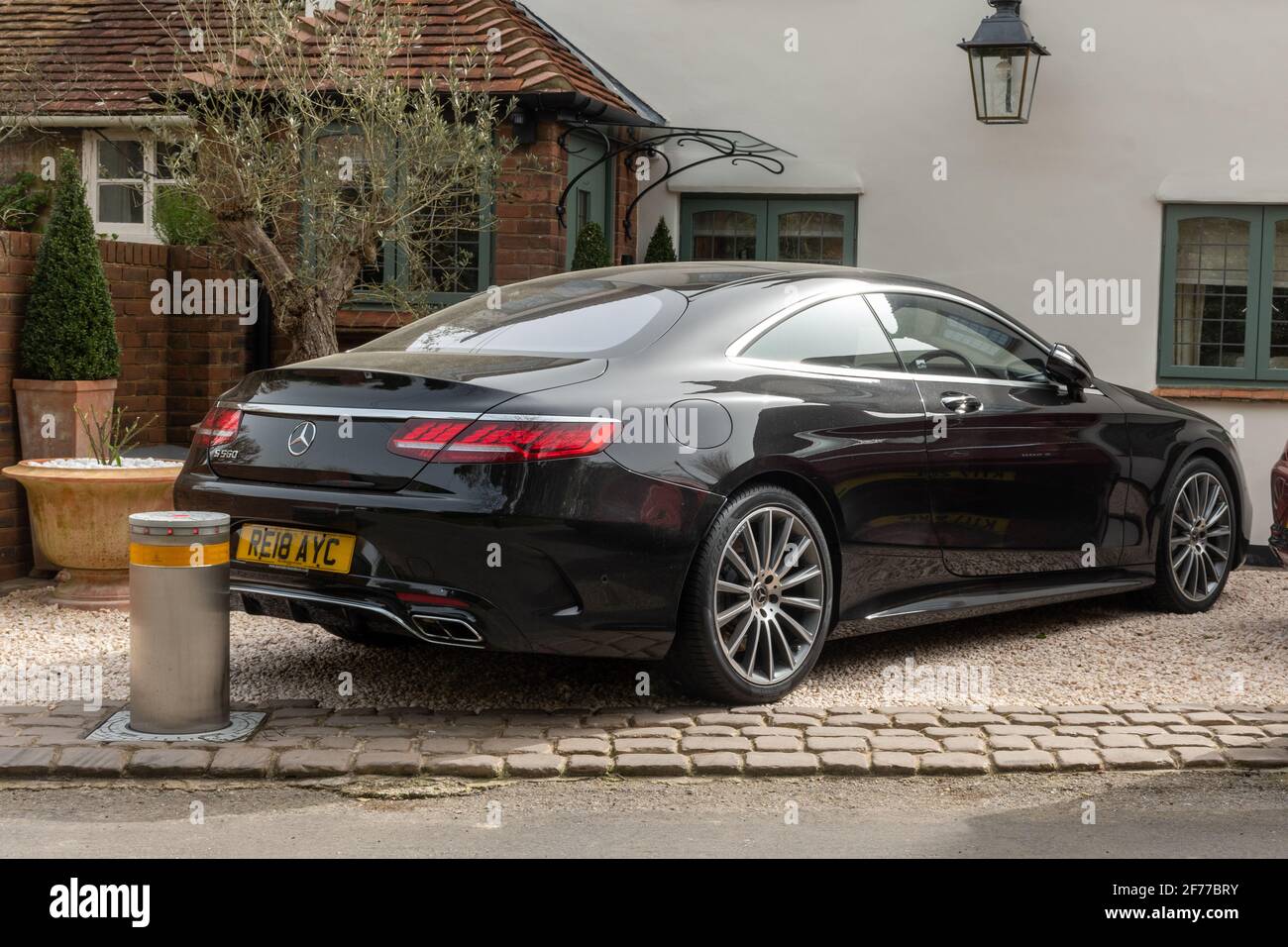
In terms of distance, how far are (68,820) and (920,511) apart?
338 cm

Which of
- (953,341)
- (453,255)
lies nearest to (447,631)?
(953,341)

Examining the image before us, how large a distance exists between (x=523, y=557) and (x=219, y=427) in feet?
4.63

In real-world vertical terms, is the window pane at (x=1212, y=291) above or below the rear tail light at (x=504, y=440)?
above

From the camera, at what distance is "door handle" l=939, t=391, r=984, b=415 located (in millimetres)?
6945

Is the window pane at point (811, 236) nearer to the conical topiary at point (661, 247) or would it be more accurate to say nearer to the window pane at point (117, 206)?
the conical topiary at point (661, 247)

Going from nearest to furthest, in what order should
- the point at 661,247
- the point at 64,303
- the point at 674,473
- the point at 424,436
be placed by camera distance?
the point at 424,436 → the point at 674,473 → the point at 64,303 → the point at 661,247

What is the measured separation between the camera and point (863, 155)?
13.5m

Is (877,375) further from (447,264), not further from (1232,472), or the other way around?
(447,264)

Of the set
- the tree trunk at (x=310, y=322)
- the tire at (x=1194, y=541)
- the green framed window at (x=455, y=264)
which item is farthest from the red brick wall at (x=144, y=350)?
the tire at (x=1194, y=541)

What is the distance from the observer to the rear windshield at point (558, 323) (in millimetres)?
6164

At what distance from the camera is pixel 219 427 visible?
6.25m

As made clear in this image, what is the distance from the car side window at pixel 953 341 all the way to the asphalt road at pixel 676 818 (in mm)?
2149
